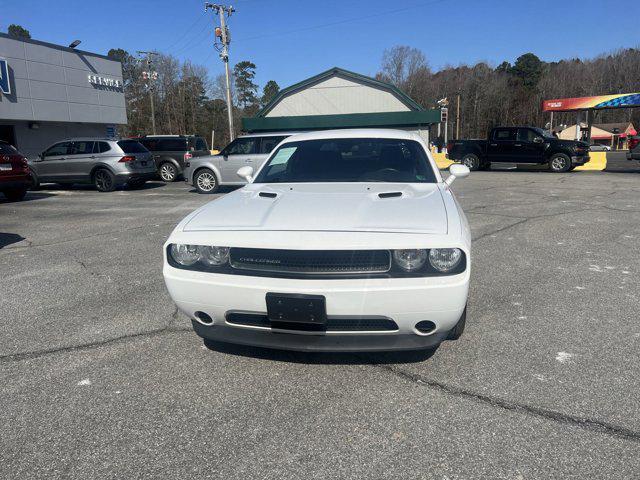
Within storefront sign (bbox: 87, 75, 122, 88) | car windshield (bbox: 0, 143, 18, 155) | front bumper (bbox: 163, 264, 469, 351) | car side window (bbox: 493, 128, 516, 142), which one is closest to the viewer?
front bumper (bbox: 163, 264, 469, 351)

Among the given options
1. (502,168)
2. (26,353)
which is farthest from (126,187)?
(502,168)

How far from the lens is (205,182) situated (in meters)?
13.6

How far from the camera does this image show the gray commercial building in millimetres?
18781

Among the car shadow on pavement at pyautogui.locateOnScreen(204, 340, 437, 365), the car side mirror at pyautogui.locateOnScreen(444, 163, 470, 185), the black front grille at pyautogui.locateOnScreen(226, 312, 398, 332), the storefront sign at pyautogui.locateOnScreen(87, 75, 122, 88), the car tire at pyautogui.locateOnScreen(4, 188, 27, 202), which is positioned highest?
the storefront sign at pyautogui.locateOnScreen(87, 75, 122, 88)

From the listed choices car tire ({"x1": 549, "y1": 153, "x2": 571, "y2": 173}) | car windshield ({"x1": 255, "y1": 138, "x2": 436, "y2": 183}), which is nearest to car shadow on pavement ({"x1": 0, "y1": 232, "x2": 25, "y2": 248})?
car windshield ({"x1": 255, "y1": 138, "x2": 436, "y2": 183})

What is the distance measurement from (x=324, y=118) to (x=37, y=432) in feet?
90.6

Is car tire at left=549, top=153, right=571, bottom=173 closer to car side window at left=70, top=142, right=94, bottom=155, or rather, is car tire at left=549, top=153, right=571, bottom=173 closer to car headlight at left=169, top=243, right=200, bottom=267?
car side window at left=70, top=142, right=94, bottom=155

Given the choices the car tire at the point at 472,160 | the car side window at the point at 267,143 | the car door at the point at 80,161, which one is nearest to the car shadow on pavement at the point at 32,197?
the car door at the point at 80,161

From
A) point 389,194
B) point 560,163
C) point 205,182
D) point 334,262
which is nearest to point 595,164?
point 560,163

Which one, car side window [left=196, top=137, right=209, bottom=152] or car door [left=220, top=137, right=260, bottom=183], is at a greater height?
car side window [left=196, top=137, right=209, bottom=152]

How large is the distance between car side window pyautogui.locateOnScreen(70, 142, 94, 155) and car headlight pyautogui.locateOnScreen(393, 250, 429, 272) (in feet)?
47.3

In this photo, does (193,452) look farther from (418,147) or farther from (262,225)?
(418,147)

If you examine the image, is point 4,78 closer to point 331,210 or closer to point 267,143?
point 267,143

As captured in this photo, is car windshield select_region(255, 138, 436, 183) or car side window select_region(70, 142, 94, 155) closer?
car windshield select_region(255, 138, 436, 183)
